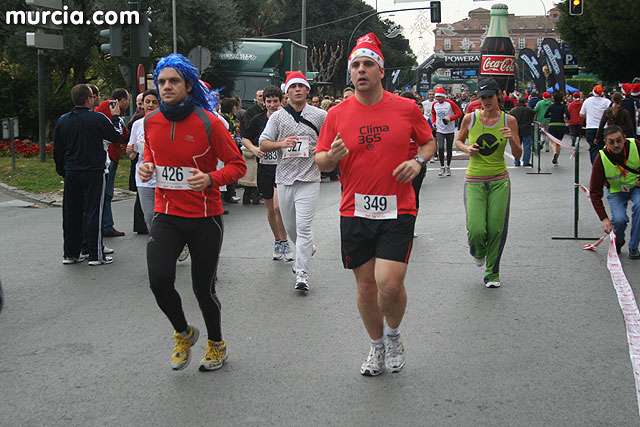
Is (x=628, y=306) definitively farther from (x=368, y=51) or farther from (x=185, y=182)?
(x=185, y=182)

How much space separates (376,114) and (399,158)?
294 mm

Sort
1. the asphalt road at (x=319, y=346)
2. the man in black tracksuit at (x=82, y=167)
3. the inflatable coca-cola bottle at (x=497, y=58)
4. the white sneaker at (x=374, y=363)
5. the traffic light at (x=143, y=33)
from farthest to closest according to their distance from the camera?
the inflatable coca-cola bottle at (x=497, y=58)
the traffic light at (x=143, y=33)
the man in black tracksuit at (x=82, y=167)
the white sneaker at (x=374, y=363)
the asphalt road at (x=319, y=346)

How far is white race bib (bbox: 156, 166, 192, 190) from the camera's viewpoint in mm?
4918

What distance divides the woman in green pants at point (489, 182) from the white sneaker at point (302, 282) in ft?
5.35

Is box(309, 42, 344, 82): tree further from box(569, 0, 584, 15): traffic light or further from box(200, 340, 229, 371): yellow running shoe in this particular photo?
box(200, 340, 229, 371): yellow running shoe

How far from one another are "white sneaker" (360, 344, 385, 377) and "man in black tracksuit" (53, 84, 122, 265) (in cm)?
467

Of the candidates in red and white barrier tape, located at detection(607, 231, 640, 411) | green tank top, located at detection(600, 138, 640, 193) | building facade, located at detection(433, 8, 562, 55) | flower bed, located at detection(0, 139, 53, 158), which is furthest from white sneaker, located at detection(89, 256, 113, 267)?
building facade, located at detection(433, 8, 562, 55)

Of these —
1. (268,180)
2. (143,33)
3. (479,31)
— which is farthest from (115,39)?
(479,31)

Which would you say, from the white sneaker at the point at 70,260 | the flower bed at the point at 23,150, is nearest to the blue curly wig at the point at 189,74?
the white sneaker at the point at 70,260

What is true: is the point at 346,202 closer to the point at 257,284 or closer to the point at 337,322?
the point at 337,322

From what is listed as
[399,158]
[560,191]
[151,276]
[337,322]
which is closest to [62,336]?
[151,276]

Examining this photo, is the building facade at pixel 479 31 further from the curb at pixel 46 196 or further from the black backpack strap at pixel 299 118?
the black backpack strap at pixel 299 118

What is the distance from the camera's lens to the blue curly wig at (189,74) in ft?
16.1

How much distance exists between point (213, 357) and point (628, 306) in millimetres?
3553
